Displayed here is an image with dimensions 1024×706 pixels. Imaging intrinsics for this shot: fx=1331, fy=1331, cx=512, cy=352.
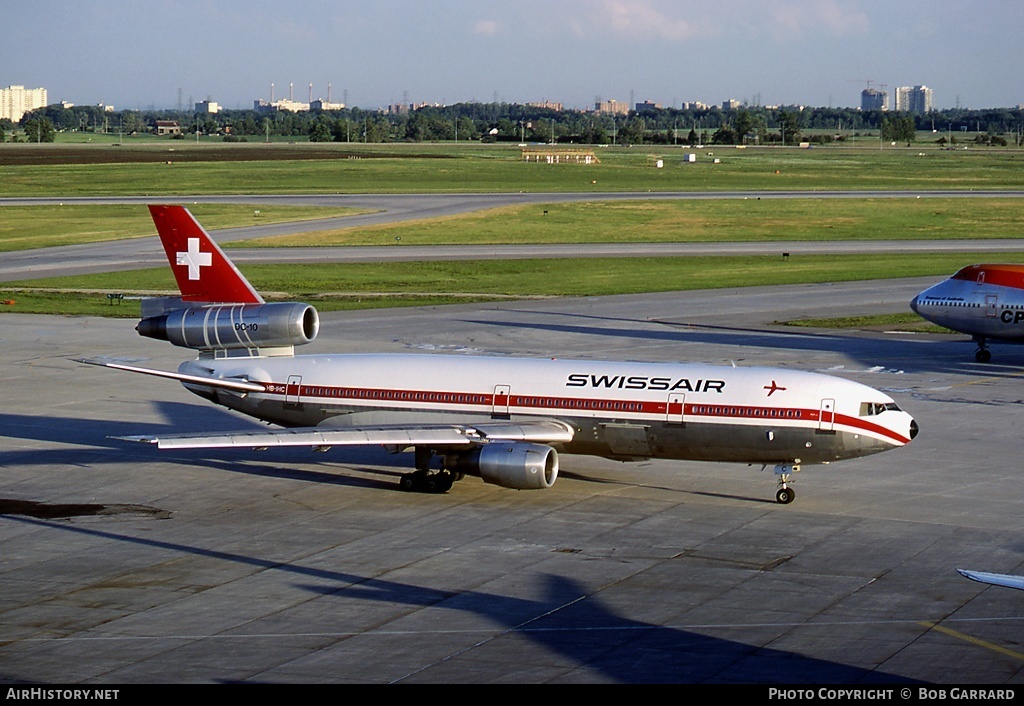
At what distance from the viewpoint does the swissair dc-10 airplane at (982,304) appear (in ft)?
229

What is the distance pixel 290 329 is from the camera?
4800 cm

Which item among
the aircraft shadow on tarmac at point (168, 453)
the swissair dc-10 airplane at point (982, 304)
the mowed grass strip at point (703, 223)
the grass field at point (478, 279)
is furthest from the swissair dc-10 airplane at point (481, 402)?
the mowed grass strip at point (703, 223)

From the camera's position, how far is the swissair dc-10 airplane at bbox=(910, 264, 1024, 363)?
229 feet

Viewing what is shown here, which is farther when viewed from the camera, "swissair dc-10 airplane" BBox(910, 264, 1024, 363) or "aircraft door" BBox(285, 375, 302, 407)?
"swissair dc-10 airplane" BBox(910, 264, 1024, 363)

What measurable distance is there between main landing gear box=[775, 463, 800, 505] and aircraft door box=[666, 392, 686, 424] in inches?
143

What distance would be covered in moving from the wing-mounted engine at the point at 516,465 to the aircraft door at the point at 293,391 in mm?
7733

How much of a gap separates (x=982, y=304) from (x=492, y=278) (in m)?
44.8

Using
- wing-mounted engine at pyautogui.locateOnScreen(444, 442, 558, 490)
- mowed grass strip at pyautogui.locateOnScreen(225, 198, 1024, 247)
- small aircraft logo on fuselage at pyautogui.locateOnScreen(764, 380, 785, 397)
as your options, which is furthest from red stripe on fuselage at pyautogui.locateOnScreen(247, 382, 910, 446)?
mowed grass strip at pyautogui.locateOnScreen(225, 198, 1024, 247)

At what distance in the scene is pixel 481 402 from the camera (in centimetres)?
4556

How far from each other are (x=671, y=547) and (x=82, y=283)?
74.8 meters

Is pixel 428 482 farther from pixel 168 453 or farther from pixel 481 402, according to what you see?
pixel 168 453

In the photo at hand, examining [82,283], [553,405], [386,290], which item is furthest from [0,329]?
[553,405]

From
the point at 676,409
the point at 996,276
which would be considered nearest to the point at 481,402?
the point at 676,409

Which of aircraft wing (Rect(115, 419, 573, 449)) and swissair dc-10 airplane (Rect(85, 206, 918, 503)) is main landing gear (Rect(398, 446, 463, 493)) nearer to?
swissair dc-10 airplane (Rect(85, 206, 918, 503))
